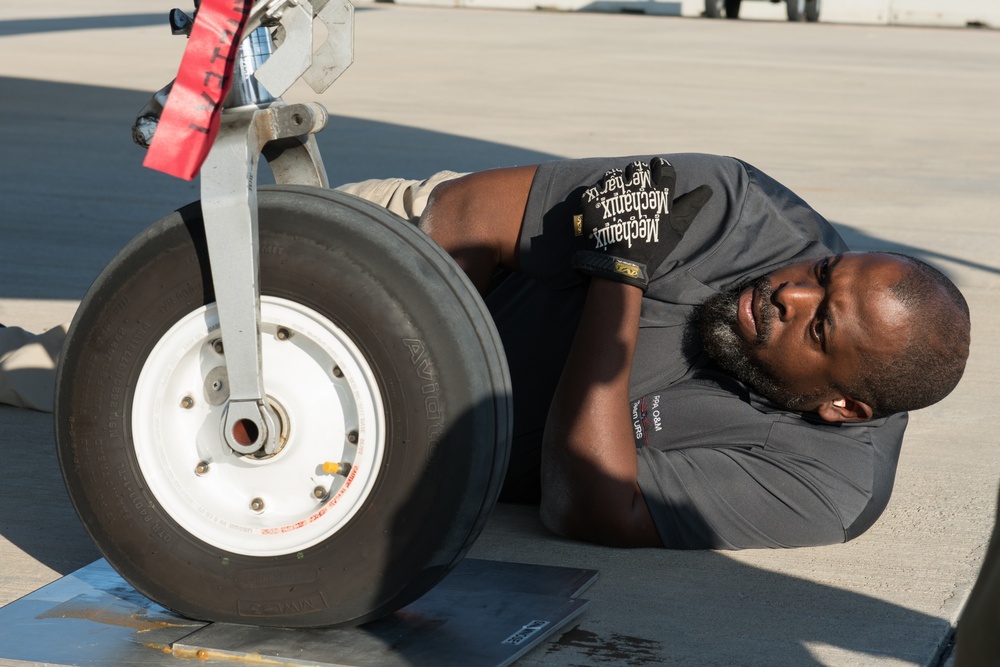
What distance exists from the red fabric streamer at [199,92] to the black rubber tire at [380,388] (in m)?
0.19

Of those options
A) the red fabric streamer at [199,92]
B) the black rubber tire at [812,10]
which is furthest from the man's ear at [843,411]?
the black rubber tire at [812,10]

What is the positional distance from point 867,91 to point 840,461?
11980 millimetres

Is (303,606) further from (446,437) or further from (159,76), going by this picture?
(159,76)

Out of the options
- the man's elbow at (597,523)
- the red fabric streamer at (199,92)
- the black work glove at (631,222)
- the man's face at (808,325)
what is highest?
the red fabric streamer at (199,92)

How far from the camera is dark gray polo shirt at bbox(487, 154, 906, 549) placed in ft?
10.7

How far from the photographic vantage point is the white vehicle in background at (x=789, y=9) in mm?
25875

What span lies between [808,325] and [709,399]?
0.33 m

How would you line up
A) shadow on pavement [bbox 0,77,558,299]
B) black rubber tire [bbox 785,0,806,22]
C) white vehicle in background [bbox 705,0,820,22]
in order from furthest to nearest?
1. white vehicle in background [bbox 705,0,820,22]
2. black rubber tire [bbox 785,0,806,22]
3. shadow on pavement [bbox 0,77,558,299]

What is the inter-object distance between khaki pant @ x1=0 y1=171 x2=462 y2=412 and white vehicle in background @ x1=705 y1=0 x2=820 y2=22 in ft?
74.6

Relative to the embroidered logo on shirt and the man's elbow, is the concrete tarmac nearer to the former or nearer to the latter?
the man's elbow

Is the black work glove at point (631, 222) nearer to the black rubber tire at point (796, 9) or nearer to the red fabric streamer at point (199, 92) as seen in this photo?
the red fabric streamer at point (199, 92)

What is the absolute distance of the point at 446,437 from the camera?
249cm

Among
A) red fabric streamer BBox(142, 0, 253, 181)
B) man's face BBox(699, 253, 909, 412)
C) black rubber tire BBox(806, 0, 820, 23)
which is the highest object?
black rubber tire BBox(806, 0, 820, 23)

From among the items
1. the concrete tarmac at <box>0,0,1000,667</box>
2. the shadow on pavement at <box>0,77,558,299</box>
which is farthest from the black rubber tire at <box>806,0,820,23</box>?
the shadow on pavement at <box>0,77,558,299</box>
